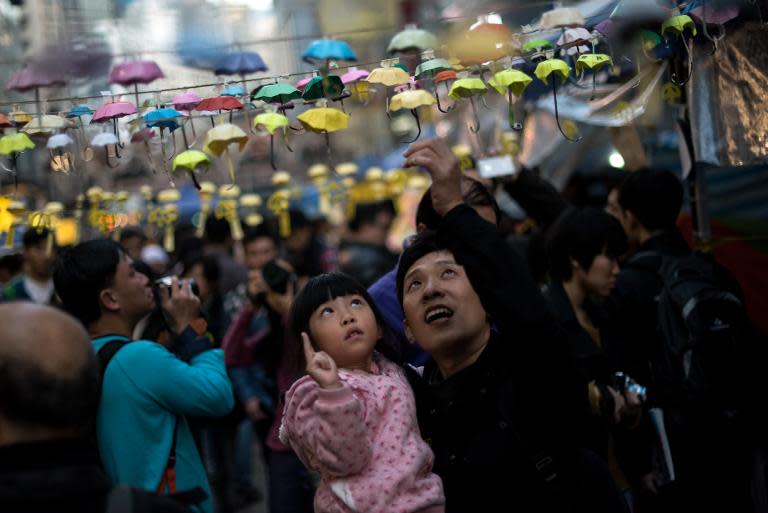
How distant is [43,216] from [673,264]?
302 centimetres

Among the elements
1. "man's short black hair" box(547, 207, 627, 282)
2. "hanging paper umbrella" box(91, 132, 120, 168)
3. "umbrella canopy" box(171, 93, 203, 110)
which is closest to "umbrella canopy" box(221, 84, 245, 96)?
"umbrella canopy" box(171, 93, 203, 110)

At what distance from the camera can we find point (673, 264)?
15.0ft

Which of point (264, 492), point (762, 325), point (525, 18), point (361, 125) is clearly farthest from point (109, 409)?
point (361, 125)

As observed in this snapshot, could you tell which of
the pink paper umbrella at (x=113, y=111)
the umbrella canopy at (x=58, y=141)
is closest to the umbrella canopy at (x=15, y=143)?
the umbrella canopy at (x=58, y=141)

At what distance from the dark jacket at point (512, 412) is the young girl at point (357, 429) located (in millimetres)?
111

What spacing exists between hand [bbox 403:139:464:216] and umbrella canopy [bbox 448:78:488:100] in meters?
0.73

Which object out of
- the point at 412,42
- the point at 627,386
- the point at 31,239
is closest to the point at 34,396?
the point at 412,42

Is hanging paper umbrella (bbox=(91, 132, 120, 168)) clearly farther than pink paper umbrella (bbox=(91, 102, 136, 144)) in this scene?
Yes

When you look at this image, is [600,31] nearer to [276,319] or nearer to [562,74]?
[562,74]

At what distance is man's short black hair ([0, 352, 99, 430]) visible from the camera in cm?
207

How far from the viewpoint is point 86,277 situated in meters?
3.70

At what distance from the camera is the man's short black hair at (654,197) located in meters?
4.89

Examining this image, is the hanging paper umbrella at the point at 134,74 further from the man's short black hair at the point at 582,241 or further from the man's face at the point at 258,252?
the man's face at the point at 258,252

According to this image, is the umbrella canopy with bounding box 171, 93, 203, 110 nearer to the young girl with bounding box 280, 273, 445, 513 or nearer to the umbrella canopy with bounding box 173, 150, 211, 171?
the umbrella canopy with bounding box 173, 150, 211, 171
